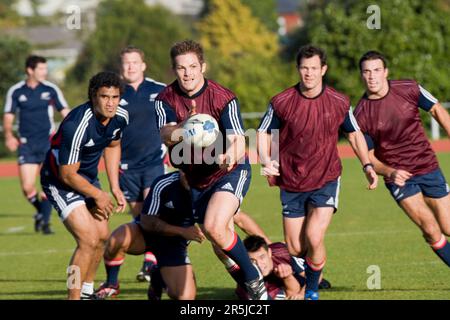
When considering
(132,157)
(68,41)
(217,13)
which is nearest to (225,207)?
(132,157)

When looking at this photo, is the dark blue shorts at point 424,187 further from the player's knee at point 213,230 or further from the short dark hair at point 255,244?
the player's knee at point 213,230

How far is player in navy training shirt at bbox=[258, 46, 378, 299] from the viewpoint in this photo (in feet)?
29.0

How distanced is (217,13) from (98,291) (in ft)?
178

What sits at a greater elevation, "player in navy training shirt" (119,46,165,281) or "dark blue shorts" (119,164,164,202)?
"player in navy training shirt" (119,46,165,281)

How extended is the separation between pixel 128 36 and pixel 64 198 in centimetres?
3941

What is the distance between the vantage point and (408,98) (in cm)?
934

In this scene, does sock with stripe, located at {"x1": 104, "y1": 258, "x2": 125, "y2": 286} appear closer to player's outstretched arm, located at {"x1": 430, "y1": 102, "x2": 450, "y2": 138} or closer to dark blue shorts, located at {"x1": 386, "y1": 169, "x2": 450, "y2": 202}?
dark blue shorts, located at {"x1": 386, "y1": 169, "x2": 450, "y2": 202}

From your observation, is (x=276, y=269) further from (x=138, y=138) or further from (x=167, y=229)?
(x=138, y=138)

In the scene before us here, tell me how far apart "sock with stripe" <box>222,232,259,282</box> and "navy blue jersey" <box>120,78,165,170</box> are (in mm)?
3316

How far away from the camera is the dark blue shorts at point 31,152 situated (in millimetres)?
14711

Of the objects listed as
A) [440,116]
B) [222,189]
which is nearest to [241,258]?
[222,189]

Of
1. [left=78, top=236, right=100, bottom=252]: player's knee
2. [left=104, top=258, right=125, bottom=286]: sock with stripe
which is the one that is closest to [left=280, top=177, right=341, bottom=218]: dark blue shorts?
[left=104, top=258, right=125, bottom=286]: sock with stripe

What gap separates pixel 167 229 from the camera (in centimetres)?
816

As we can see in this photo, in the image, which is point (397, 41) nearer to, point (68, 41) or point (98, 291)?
point (98, 291)
